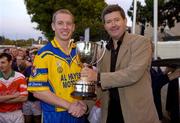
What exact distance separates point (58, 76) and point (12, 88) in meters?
2.67

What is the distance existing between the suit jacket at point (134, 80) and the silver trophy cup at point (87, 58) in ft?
0.40

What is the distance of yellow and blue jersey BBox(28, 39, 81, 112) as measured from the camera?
347 cm

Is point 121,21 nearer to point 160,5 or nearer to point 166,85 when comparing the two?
point 166,85

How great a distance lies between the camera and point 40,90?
11.3 ft

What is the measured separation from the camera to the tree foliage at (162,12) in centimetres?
1518

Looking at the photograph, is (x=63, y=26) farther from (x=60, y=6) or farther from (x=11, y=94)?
(x=60, y=6)

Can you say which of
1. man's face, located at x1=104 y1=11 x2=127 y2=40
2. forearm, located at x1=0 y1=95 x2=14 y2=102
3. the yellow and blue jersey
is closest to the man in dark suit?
man's face, located at x1=104 y1=11 x2=127 y2=40

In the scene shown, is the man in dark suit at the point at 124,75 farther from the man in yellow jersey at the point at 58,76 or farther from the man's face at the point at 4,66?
the man's face at the point at 4,66

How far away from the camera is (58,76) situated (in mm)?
3531

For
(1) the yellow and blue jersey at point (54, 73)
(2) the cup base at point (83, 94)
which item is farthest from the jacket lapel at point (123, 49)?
(1) the yellow and blue jersey at point (54, 73)

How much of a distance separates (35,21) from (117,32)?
120 feet

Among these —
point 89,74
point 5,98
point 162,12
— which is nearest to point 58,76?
point 89,74

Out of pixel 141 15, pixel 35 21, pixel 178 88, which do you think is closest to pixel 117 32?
pixel 178 88

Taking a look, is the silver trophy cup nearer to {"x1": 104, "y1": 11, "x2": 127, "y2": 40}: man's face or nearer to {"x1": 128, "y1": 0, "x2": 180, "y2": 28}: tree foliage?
{"x1": 104, "y1": 11, "x2": 127, "y2": 40}: man's face
